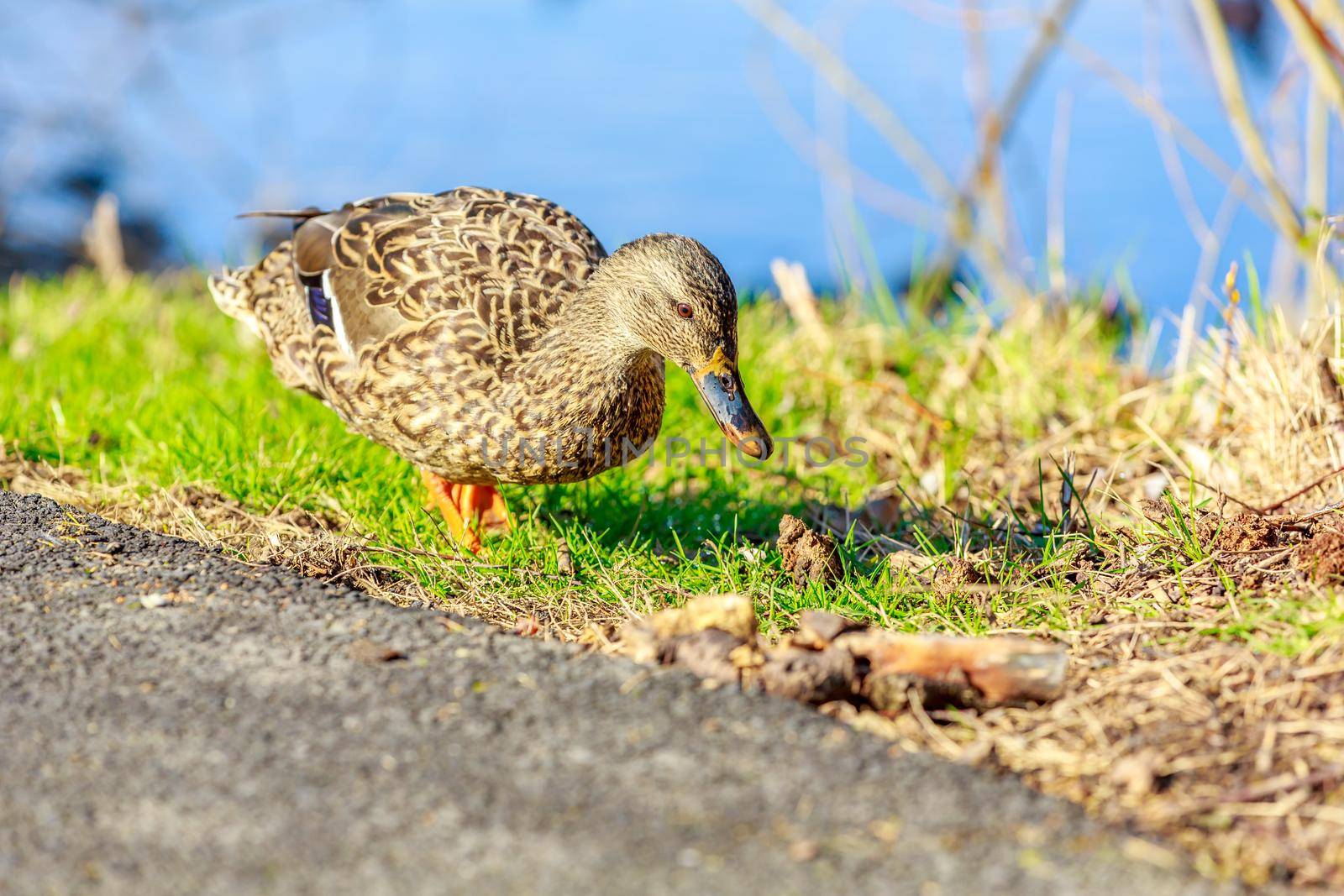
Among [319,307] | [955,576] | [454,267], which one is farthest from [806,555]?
[319,307]

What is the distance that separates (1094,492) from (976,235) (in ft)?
8.61

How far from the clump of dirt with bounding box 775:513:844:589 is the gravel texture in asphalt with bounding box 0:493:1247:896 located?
2.90 feet

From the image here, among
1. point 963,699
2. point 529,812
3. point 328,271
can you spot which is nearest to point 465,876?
point 529,812

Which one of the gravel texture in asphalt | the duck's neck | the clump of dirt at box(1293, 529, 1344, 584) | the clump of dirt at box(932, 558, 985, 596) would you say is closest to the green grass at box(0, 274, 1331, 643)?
the clump of dirt at box(932, 558, 985, 596)

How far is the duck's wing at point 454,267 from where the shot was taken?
4.06 m

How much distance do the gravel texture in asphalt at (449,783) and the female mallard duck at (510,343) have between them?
0.93 m

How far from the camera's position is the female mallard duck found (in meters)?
3.77

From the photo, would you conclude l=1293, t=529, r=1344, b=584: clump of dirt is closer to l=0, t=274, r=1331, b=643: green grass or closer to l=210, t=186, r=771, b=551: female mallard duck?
l=0, t=274, r=1331, b=643: green grass

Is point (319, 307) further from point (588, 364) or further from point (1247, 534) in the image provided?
point (1247, 534)

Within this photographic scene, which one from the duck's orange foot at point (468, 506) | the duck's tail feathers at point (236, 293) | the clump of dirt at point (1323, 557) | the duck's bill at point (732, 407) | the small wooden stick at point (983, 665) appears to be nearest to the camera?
the small wooden stick at point (983, 665)

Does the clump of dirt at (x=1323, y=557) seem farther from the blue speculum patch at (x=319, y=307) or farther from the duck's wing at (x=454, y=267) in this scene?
the blue speculum patch at (x=319, y=307)

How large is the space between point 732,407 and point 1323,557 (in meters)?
1.55

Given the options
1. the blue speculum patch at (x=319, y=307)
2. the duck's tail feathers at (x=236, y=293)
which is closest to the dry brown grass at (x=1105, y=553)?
the blue speculum patch at (x=319, y=307)

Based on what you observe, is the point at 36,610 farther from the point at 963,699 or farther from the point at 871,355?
the point at 871,355
